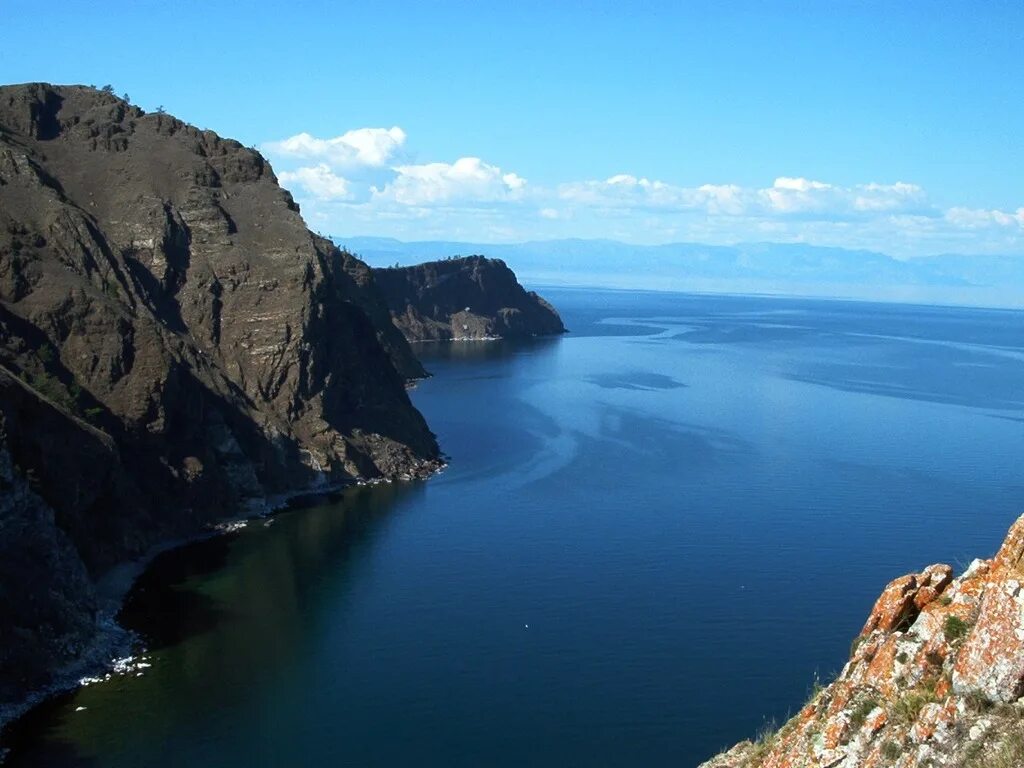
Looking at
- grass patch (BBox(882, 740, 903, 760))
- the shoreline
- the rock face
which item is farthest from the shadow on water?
grass patch (BBox(882, 740, 903, 760))

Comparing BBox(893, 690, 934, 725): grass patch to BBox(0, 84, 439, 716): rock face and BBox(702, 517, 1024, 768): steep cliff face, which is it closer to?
BBox(702, 517, 1024, 768): steep cliff face

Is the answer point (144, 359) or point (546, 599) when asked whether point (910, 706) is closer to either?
point (546, 599)

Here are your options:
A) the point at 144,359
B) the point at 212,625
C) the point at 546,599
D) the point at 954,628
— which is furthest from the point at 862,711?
the point at 144,359

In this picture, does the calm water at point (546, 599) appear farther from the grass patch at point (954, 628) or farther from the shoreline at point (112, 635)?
the grass patch at point (954, 628)

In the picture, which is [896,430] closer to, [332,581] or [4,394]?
[332,581]

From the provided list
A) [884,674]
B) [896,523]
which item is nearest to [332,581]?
[896,523]

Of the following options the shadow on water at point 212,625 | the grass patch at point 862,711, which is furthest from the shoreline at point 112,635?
the grass patch at point 862,711
